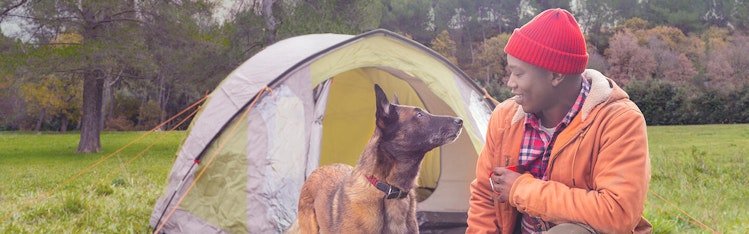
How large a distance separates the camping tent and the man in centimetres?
247

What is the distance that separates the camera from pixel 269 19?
1861 centimetres

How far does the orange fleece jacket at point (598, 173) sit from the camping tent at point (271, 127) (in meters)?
2.63

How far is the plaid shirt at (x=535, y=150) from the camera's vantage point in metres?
2.48

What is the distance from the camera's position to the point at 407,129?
3785mm

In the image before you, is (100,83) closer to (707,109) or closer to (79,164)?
(79,164)

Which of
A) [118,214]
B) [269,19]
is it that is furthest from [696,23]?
[118,214]

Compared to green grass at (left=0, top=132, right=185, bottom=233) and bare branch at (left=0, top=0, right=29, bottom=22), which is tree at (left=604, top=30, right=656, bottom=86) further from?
bare branch at (left=0, top=0, right=29, bottom=22)

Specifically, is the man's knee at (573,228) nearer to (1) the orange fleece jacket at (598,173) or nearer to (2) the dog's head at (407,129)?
(1) the orange fleece jacket at (598,173)

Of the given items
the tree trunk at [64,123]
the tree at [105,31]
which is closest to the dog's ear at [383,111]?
the tree at [105,31]

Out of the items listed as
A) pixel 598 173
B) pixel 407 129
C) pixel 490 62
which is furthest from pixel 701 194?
pixel 490 62

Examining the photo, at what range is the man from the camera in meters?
2.23

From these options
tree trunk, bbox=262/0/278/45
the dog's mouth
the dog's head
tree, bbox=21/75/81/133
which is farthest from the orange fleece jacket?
tree, bbox=21/75/81/133

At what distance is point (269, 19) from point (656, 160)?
11262 mm

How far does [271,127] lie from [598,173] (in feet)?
9.76
